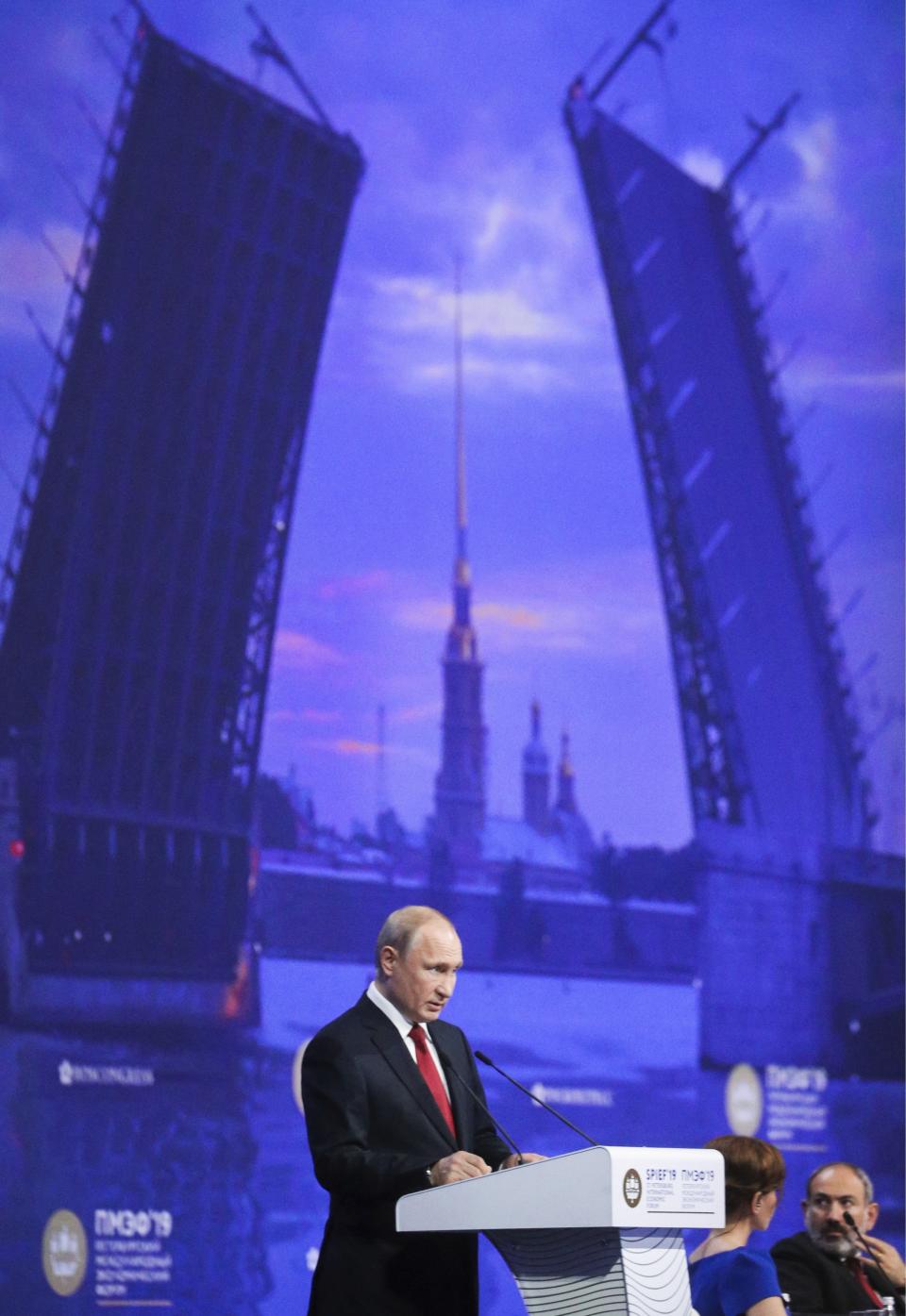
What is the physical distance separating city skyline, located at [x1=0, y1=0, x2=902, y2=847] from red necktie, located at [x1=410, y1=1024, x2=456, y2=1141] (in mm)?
3235

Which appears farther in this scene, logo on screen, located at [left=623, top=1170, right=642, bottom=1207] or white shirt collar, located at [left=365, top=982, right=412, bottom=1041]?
white shirt collar, located at [left=365, top=982, right=412, bottom=1041]

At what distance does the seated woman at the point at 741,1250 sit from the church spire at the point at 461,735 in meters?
3.12

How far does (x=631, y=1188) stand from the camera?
2.20 meters

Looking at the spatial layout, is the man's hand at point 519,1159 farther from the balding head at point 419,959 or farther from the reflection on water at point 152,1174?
the reflection on water at point 152,1174

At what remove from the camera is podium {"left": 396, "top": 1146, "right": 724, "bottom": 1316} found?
2189mm

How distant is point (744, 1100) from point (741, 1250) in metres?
3.75

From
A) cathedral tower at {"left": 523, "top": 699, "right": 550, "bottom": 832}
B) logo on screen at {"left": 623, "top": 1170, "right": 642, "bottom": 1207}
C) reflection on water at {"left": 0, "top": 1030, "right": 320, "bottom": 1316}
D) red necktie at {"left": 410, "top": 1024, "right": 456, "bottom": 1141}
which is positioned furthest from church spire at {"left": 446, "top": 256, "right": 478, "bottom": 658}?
logo on screen at {"left": 623, "top": 1170, "right": 642, "bottom": 1207}

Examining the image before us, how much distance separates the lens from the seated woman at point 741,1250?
2668mm

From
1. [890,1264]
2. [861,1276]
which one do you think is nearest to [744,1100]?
[890,1264]

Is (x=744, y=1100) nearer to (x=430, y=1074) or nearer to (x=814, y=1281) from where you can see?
(x=814, y=1281)

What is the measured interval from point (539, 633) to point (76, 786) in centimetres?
170

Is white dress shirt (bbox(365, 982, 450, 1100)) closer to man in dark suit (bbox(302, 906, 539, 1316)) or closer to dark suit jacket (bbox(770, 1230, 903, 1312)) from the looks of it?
man in dark suit (bbox(302, 906, 539, 1316))

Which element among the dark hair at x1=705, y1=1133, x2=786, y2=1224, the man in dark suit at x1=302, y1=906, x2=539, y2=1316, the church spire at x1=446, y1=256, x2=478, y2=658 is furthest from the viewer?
the church spire at x1=446, y1=256, x2=478, y2=658

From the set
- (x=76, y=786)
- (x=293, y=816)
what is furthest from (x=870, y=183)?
(x=76, y=786)
